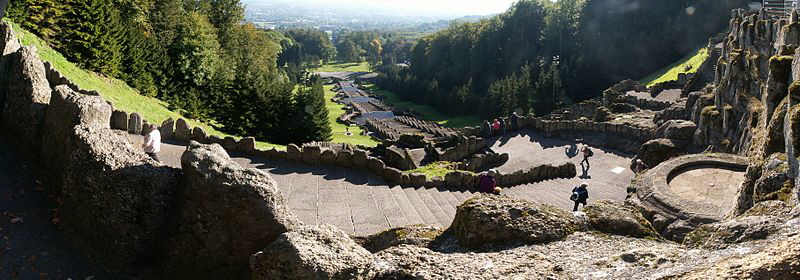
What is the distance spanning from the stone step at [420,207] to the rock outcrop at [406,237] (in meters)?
5.78

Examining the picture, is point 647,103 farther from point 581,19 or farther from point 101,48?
point 581,19

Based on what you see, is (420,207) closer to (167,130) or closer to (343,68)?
(167,130)

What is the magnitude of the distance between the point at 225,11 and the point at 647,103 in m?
40.5

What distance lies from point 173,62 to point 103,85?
14.3 m

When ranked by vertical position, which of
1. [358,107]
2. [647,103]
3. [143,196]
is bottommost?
[358,107]

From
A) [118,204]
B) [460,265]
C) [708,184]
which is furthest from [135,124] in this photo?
[708,184]

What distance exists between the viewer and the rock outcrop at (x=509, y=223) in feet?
27.4

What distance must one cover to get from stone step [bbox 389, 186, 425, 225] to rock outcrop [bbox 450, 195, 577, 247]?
→ 22.4ft

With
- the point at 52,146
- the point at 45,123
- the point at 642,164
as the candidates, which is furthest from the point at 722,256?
the point at 642,164

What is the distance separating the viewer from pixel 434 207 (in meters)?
18.0

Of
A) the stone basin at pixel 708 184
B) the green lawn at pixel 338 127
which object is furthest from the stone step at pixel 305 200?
the green lawn at pixel 338 127

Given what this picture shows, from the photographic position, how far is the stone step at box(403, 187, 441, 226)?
53.2 feet

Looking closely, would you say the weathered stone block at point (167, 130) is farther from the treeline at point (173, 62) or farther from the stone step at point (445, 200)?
the treeline at point (173, 62)

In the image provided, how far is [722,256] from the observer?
6.53 meters
